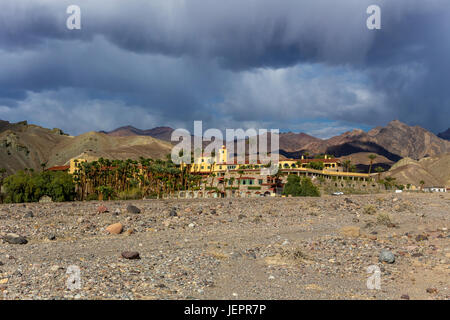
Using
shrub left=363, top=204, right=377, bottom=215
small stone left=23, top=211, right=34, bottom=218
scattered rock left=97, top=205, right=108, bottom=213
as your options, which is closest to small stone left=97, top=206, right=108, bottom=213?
scattered rock left=97, top=205, right=108, bottom=213

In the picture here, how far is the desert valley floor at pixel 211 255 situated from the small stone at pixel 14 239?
4.0 inches

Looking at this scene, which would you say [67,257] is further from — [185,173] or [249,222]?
[185,173]

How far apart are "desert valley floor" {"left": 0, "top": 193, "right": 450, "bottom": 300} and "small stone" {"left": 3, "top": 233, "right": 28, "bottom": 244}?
4.0 inches

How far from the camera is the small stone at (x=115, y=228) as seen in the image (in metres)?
18.7

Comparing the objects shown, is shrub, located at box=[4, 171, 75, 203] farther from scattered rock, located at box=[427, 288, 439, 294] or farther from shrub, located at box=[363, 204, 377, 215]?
scattered rock, located at box=[427, 288, 439, 294]

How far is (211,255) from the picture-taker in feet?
45.8

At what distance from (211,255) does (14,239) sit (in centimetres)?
875

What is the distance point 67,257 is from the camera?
13297 mm

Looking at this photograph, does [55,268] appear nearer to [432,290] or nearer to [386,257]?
[432,290]

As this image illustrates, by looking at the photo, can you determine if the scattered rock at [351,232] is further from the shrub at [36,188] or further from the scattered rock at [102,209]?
the shrub at [36,188]

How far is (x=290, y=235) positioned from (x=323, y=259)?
17.8 ft

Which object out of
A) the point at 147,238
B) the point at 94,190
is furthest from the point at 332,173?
the point at 147,238
